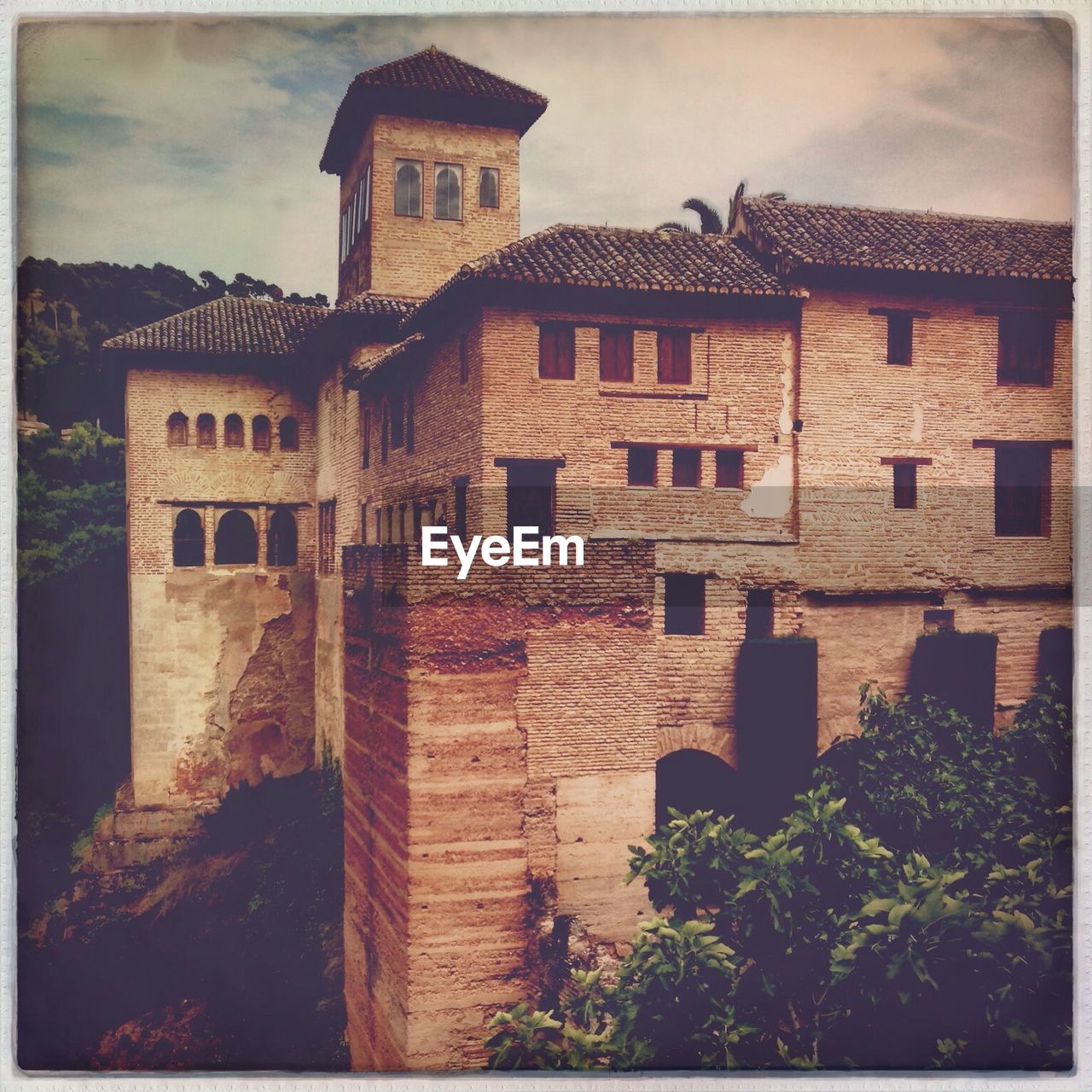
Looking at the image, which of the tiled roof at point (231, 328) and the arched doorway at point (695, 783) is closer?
the arched doorway at point (695, 783)

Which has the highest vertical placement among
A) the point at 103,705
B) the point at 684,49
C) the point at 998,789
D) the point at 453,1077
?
the point at 684,49

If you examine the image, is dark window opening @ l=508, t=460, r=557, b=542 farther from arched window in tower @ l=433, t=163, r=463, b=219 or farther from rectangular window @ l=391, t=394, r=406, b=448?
arched window in tower @ l=433, t=163, r=463, b=219

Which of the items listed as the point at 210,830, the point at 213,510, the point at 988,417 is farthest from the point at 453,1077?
the point at 988,417

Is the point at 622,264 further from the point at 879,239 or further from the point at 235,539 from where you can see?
the point at 235,539

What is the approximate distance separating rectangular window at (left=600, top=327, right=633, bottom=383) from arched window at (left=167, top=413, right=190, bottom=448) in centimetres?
361

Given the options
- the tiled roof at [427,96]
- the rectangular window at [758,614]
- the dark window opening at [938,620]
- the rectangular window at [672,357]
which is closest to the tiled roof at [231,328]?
the tiled roof at [427,96]

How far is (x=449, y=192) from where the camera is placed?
831 centimetres

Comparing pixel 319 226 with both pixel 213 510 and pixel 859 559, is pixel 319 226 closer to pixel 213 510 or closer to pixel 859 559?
pixel 213 510

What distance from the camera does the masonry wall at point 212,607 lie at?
848 cm

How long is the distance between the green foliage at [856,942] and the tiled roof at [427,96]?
4727 millimetres

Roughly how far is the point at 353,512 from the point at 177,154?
3145mm

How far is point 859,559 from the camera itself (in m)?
7.69

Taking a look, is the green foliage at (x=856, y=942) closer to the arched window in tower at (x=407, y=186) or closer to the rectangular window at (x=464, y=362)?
the rectangular window at (x=464, y=362)

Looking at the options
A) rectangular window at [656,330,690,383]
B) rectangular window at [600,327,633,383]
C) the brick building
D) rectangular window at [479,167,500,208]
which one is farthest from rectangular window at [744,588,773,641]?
rectangular window at [479,167,500,208]
